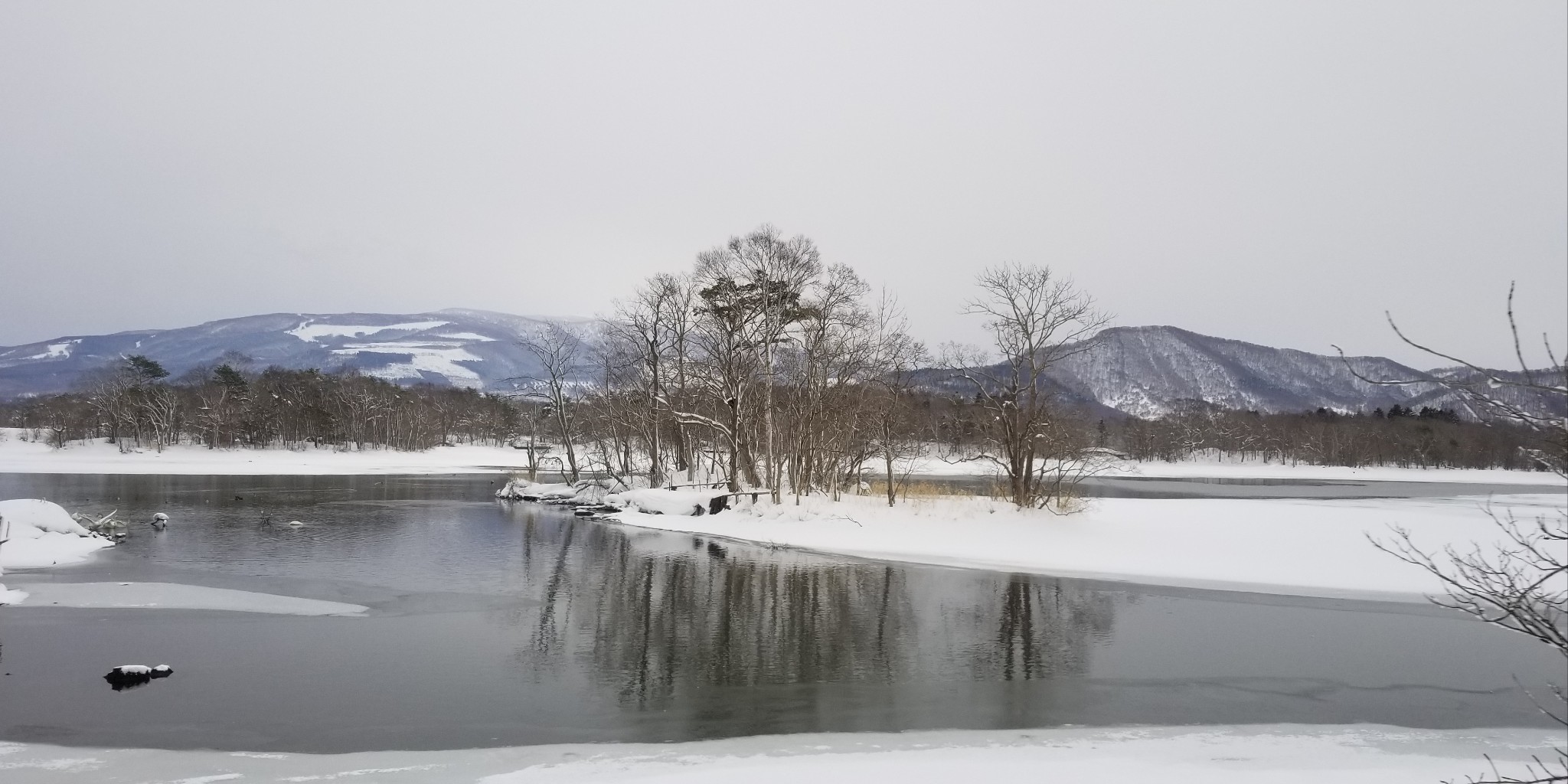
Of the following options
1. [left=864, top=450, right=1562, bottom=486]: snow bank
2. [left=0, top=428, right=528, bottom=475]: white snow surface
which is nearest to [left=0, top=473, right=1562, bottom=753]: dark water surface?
[left=864, top=450, right=1562, bottom=486]: snow bank

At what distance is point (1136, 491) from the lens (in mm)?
45500

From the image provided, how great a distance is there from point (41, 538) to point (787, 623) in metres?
19.4

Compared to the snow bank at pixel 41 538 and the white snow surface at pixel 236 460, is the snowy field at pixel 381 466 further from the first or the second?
the snow bank at pixel 41 538

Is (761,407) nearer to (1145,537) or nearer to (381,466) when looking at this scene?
(1145,537)

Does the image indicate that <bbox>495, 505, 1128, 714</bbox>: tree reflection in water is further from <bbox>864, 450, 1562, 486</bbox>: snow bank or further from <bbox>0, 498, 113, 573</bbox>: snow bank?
<bbox>864, 450, 1562, 486</bbox>: snow bank

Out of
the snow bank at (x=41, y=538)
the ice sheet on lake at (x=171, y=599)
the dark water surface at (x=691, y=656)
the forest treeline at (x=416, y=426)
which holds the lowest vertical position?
the dark water surface at (x=691, y=656)

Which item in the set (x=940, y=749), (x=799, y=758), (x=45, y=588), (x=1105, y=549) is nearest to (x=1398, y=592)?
(x=1105, y=549)

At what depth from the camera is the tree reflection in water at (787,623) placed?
35.3 ft

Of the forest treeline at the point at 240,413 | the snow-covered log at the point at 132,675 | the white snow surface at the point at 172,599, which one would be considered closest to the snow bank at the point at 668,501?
the white snow surface at the point at 172,599

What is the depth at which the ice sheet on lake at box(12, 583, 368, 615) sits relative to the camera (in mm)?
14086

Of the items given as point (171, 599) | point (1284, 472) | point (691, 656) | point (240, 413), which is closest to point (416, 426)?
point (240, 413)

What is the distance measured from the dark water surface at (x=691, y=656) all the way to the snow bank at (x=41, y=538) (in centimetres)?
98

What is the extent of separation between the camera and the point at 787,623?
1365 cm

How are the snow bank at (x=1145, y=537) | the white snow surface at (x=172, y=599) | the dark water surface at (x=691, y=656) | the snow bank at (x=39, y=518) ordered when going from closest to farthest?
the dark water surface at (x=691, y=656) → the white snow surface at (x=172, y=599) → the snow bank at (x=1145, y=537) → the snow bank at (x=39, y=518)
